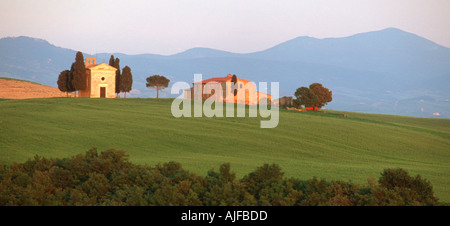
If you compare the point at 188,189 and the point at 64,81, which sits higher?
the point at 64,81

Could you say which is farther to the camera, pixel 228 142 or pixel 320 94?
pixel 320 94

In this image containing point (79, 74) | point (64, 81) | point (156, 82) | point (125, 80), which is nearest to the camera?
point (79, 74)

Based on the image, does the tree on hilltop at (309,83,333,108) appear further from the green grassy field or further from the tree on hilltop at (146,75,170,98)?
A: the green grassy field

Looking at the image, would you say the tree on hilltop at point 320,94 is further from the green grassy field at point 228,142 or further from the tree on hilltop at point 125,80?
the tree on hilltop at point 125,80

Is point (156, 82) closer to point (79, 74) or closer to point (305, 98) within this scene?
point (79, 74)

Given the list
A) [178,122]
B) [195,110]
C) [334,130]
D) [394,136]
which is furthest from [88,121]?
[394,136]

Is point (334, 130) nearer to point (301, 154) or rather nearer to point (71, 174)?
point (301, 154)

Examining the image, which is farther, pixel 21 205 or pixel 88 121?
pixel 88 121

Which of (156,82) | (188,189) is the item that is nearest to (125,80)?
(156,82)
